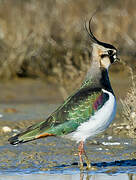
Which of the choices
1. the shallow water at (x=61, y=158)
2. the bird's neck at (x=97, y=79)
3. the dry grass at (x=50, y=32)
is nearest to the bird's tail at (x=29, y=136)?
the shallow water at (x=61, y=158)

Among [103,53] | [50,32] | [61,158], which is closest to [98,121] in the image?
[103,53]

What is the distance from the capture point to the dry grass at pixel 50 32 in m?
13.1

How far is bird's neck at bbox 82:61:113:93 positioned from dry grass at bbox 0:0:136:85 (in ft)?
16.9

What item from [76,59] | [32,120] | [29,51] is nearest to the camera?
[32,120]

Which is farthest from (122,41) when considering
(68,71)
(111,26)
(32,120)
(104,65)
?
(104,65)

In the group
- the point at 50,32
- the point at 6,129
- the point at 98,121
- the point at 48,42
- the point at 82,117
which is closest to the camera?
the point at 98,121

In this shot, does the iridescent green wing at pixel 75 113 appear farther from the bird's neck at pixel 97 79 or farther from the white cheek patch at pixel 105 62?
the white cheek patch at pixel 105 62

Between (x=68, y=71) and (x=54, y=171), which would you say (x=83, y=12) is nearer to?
(x=68, y=71)

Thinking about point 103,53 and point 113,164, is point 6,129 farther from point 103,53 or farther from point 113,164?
point 103,53

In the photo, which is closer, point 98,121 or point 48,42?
point 98,121

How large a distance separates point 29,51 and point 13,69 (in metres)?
0.58

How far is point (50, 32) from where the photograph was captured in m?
13.7

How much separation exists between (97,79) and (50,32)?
7022mm

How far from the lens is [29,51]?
13.3m
